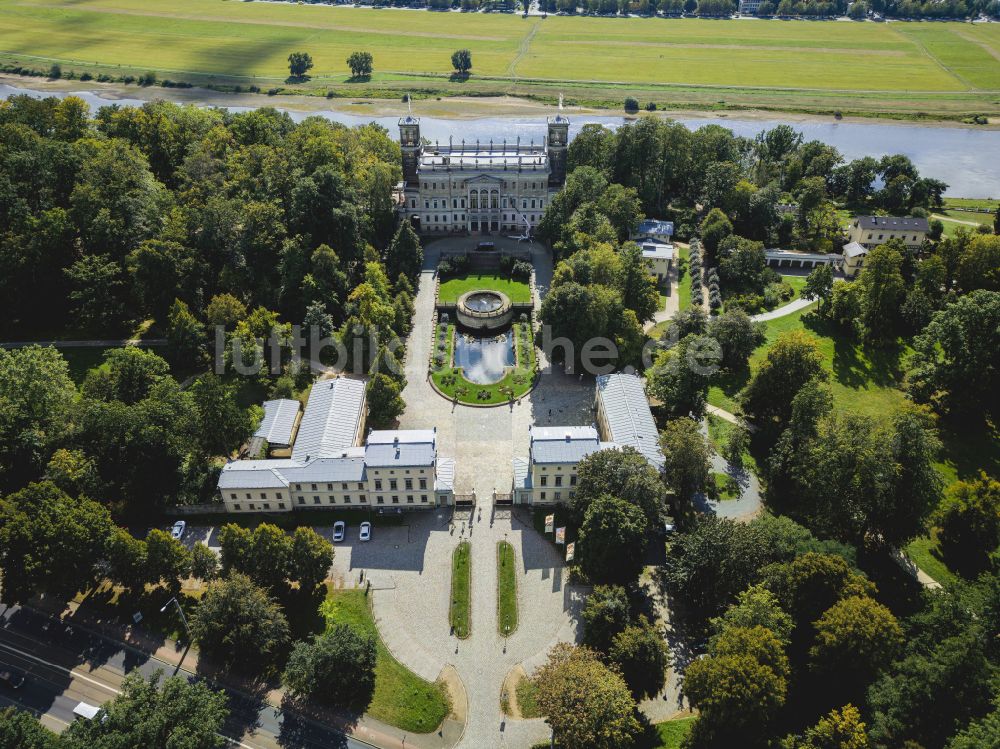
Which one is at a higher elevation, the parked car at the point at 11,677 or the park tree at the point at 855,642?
the park tree at the point at 855,642

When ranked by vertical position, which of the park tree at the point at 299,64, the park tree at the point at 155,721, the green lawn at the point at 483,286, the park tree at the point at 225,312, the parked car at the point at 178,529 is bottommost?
the parked car at the point at 178,529

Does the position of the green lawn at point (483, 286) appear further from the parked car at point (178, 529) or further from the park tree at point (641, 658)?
the park tree at point (641, 658)

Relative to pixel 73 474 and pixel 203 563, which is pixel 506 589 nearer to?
pixel 203 563

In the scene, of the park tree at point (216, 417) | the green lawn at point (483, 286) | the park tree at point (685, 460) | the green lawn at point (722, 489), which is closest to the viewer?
the park tree at point (685, 460)

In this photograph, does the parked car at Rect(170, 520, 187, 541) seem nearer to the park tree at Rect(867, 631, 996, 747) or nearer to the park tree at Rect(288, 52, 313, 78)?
the park tree at Rect(867, 631, 996, 747)

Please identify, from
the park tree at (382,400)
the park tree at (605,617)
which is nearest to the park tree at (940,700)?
the park tree at (605,617)

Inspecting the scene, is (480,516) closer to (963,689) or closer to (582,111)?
(963,689)

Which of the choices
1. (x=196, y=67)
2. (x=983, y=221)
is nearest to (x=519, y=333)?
(x=983, y=221)
